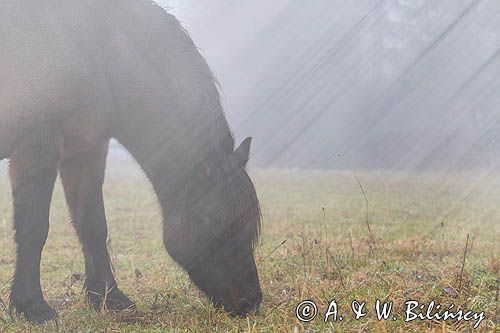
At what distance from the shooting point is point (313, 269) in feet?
17.4

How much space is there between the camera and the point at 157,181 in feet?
A: 14.9

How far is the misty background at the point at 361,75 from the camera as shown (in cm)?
3175

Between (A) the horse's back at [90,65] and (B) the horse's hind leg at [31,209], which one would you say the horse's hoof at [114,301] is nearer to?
(B) the horse's hind leg at [31,209]

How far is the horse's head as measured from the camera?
4.09 metres

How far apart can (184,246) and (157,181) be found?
60cm

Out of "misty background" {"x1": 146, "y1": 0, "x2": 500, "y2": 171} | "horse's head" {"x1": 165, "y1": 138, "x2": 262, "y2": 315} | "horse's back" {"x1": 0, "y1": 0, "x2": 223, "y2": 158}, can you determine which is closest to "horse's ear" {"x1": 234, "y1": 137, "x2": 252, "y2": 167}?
"horse's head" {"x1": 165, "y1": 138, "x2": 262, "y2": 315}

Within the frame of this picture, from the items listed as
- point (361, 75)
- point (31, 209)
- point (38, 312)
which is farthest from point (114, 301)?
point (361, 75)

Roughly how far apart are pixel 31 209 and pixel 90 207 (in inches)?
34.9

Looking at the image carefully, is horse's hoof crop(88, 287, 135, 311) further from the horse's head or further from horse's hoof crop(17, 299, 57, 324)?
the horse's head

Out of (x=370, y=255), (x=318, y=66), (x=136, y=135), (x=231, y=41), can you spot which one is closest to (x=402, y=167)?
(x=318, y=66)

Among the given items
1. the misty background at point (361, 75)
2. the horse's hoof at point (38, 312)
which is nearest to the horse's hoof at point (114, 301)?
the horse's hoof at point (38, 312)

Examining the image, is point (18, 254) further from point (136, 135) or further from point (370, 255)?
point (370, 255)

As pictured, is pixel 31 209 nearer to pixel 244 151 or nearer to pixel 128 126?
pixel 128 126

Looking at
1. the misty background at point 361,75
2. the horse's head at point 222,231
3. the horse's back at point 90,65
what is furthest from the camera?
the misty background at point 361,75
